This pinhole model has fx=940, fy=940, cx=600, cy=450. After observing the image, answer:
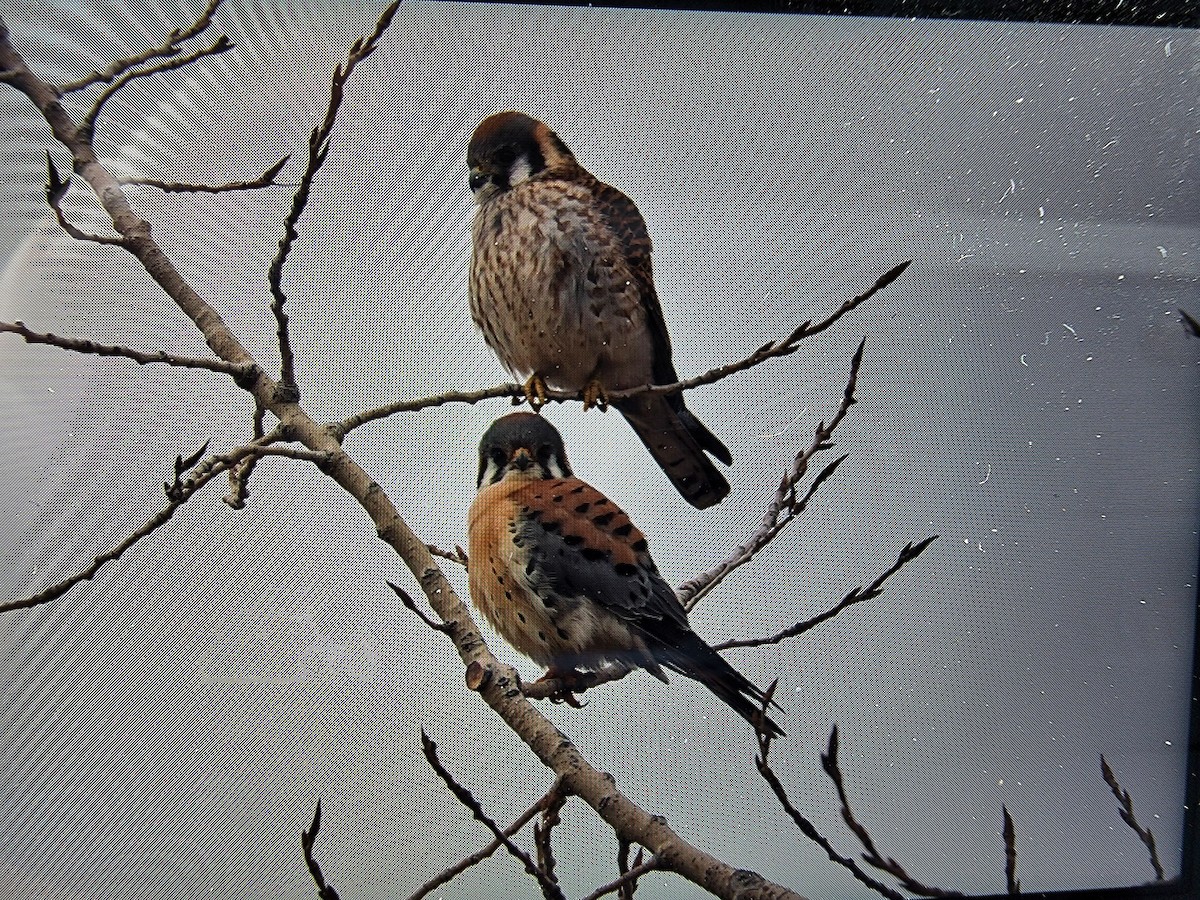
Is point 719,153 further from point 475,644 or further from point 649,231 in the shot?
point 475,644

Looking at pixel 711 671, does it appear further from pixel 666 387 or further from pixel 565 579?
pixel 666 387

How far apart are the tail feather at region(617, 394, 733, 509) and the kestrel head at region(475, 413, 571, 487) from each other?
98 mm

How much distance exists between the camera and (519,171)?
37.4 inches

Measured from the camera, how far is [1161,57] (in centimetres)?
101

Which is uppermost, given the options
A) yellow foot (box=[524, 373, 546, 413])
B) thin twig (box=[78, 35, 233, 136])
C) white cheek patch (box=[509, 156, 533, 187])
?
thin twig (box=[78, 35, 233, 136])

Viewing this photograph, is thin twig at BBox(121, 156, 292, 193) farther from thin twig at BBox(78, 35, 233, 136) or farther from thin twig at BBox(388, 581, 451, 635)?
thin twig at BBox(388, 581, 451, 635)

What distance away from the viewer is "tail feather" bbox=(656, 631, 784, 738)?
85cm

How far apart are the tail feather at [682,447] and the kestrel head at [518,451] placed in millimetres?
98

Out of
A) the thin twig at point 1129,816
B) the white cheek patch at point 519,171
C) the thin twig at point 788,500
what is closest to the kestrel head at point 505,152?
the white cheek patch at point 519,171

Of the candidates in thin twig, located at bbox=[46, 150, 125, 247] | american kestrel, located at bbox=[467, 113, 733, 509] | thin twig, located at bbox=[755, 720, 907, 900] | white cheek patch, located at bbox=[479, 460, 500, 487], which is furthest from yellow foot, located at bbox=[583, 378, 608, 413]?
thin twig, located at bbox=[46, 150, 125, 247]

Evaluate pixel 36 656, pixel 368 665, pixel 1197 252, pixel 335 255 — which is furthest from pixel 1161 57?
pixel 36 656

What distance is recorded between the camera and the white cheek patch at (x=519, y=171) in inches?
37.3

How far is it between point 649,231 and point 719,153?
0.11 meters

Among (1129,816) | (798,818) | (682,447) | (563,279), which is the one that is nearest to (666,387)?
(682,447)
